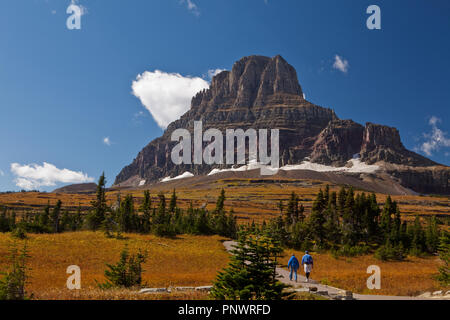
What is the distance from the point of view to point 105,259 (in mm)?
38500

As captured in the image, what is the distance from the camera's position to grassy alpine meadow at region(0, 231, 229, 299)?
25.2 metres

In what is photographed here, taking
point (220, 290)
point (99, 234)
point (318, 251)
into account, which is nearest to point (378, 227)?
point (318, 251)

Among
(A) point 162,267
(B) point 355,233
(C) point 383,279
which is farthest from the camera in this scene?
(B) point 355,233

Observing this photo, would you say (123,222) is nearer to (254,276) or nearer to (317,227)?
(317,227)

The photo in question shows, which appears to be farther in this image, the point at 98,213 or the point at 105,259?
the point at 98,213

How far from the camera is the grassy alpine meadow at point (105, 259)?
2519 cm

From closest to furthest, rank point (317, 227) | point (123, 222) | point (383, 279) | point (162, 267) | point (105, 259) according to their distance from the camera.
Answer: point (383, 279) < point (162, 267) < point (105, 259) < point (317, 227) < point (123, 222)

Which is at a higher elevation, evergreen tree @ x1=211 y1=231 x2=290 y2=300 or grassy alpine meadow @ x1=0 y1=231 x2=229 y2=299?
evergreen tree @ x1=211 y1=231 x2=290 y2=300

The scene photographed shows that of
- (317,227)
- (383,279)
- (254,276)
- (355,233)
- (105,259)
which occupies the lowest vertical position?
(355,233)

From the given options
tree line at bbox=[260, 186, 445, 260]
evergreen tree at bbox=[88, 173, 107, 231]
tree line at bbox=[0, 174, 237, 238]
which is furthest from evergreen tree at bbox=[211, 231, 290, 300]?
evergreen tree at bbox=[88, 173, 107, 231]

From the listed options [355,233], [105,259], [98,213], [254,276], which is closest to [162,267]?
[105,259]

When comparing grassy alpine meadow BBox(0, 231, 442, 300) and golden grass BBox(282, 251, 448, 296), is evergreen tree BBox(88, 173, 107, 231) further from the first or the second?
golden grass BBox(282, 251, 448, 296)

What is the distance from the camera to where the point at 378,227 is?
219ft

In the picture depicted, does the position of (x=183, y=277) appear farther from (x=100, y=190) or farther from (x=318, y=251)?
(x=100, y=190)
